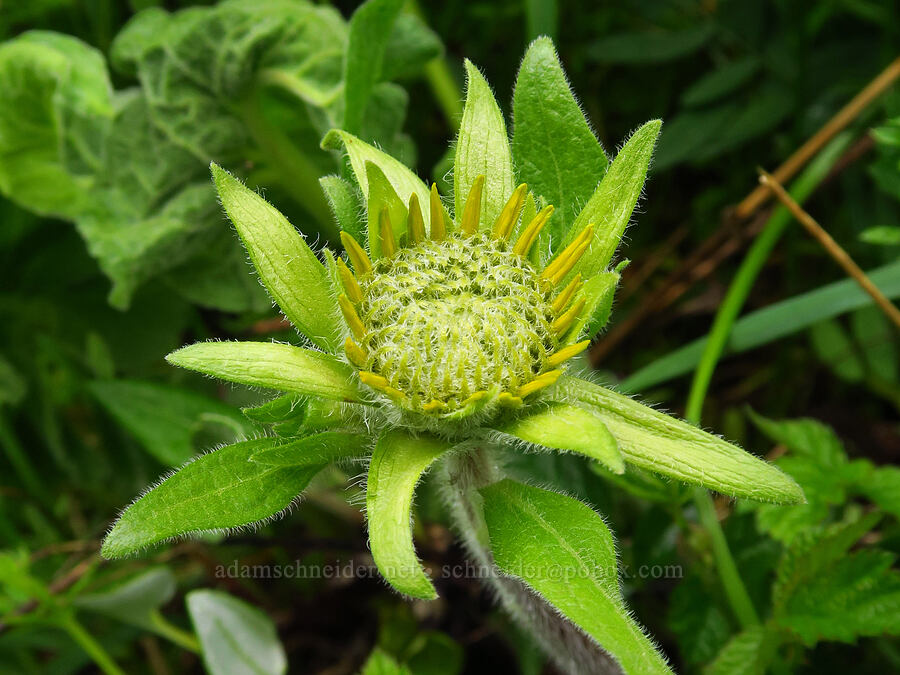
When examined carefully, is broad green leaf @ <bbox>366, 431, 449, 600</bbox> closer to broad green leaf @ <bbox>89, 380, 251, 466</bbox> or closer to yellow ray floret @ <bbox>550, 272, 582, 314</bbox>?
yellow ray floret @ <bbox>550, 272, 582, 314</bbox>

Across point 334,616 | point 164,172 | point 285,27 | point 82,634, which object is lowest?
point 334,616

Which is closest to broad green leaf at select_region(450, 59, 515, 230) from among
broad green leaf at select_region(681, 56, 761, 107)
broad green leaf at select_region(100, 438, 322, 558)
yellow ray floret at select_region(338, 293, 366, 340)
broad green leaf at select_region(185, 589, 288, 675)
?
yellow ray floret at select_region(338, 293, 366, 340)

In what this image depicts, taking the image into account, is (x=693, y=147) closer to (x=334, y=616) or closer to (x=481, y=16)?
(x=481, y=16)

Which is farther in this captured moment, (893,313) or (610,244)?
(893,313)

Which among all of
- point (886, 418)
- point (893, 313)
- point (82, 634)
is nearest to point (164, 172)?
point (82, 634)

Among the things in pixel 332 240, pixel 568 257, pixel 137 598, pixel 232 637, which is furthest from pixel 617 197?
pixel 137 598
